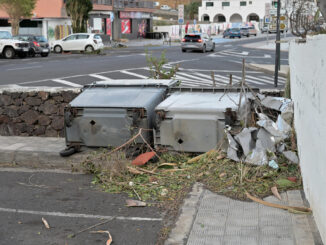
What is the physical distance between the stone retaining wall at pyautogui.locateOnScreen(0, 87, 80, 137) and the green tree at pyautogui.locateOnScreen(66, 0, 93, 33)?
37.0 metres

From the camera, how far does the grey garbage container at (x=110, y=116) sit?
25.7 ft

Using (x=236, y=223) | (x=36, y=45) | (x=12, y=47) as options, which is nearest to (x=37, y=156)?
(x=236, y=223)

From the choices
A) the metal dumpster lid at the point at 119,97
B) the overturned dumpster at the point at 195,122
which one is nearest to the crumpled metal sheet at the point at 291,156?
the overturned dumpster at the point at 195,122

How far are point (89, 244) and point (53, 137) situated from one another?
487 centimetres

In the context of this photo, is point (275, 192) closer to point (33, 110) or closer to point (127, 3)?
point (33, 110)

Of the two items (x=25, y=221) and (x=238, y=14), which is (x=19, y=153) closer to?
(x=25, y=221)

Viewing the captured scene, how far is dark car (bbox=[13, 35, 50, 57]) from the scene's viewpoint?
117ft

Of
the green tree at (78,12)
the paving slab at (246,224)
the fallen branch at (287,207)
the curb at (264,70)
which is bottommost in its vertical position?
the curb at (264,70)

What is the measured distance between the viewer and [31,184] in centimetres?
730

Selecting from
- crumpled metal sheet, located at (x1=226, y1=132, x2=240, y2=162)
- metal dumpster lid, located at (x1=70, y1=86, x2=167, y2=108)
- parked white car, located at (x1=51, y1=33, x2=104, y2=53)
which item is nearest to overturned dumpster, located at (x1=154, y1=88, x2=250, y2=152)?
crumpled metal sheet, located at (x1=226, y1=132, x2=240, y2=162)

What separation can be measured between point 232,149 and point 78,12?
4122cm

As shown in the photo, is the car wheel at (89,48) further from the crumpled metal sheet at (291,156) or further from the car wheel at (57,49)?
the crumpled metal sheet at (291,156)

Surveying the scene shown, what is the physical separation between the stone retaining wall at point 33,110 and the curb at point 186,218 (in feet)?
12.9

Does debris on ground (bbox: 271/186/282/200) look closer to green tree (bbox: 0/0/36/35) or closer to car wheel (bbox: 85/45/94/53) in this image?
car wheel (bbox: 85/45/94/53)
